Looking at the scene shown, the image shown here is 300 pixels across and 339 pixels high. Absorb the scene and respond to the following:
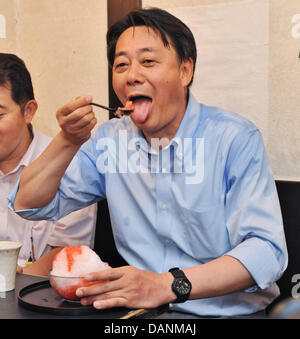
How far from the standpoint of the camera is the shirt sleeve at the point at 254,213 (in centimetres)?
128

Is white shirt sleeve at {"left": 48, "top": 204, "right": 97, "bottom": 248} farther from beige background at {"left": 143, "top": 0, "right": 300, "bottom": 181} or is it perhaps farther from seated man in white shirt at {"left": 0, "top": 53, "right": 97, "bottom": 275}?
beige background at {"left": 143, "top": 0, "right": 300, "bottom": 181}

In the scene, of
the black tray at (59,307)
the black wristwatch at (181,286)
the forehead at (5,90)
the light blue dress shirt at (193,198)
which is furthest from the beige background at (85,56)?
the black tray at (59,307)

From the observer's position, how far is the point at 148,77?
4.91 feet

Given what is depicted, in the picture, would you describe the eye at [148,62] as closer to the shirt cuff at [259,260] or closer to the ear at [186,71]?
the ear at [186,71]

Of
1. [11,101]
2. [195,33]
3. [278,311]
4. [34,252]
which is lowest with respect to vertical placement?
[278,311]

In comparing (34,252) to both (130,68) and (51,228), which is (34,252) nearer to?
(51,228)

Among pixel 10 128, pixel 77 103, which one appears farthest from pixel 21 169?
pixel 77 103

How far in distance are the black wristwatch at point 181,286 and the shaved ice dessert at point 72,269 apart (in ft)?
0.60

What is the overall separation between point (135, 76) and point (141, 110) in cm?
11

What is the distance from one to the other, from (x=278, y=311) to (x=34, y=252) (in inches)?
40.0
